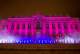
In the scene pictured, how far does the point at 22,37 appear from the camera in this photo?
6.09 ft

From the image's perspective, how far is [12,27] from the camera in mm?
1891

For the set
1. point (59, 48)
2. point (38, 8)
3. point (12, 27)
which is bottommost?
point (59, 48)

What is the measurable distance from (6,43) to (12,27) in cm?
19

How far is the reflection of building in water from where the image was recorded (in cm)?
186

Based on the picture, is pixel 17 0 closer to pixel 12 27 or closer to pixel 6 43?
pixel 12 27

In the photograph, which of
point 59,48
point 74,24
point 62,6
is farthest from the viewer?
point 62,6

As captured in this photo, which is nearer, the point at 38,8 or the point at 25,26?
the point at 25,26

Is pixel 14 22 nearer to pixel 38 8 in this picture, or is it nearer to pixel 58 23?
pixel 38 8

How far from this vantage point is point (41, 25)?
74.4 inches

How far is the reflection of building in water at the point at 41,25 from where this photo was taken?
6.10ft

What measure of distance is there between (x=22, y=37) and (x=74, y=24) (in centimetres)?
56

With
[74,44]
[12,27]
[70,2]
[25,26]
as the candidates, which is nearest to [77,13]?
[70,2]

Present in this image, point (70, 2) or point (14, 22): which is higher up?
point (70, 2)

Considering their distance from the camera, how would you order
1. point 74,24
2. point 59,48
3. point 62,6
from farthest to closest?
point 62,6 → point 74,24 → point 59,48
